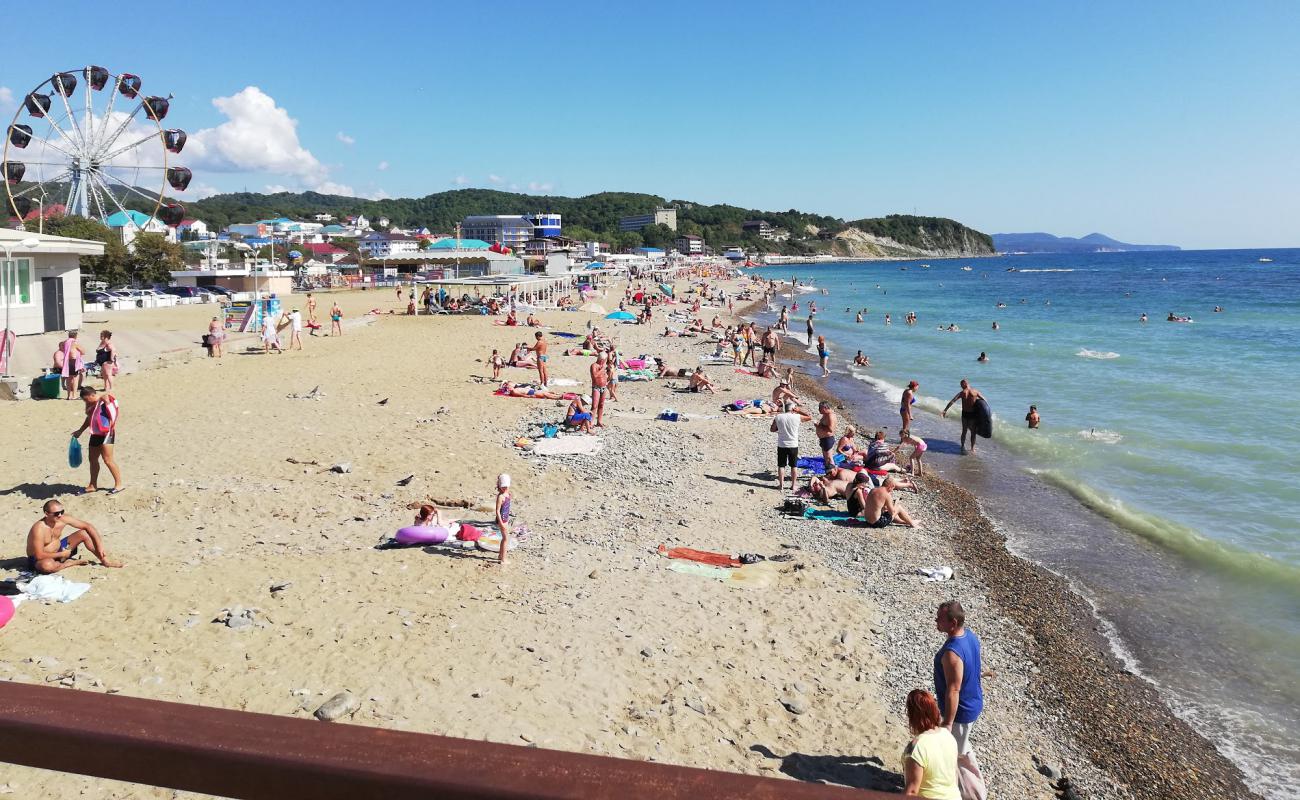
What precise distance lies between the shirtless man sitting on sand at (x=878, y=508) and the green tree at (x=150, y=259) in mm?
44024

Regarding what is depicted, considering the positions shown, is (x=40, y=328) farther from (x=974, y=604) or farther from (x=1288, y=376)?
(x=1288, y=376)

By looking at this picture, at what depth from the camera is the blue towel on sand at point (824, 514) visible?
37.2ft

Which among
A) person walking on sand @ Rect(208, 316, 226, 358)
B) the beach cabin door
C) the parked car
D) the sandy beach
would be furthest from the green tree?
the sandy beach

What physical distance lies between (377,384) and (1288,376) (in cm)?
2659

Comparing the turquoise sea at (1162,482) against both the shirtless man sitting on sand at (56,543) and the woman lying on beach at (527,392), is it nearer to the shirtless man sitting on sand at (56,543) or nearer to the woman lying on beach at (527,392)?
the woman lying on beach at (527,392)

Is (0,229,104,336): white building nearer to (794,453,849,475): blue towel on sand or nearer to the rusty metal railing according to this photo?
(794,453,849,475): blue towel on sand

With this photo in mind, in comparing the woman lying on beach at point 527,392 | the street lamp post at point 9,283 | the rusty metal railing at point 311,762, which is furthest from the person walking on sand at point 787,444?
the street lamp post at point 9,283

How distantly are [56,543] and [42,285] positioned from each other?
18.6 metres

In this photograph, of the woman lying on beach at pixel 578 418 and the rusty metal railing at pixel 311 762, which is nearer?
the rusty metal railing at pixel 311 762

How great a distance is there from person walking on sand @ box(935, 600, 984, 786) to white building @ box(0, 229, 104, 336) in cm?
2230

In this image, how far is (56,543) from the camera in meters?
7.68

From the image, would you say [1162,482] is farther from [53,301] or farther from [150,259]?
[150,259]

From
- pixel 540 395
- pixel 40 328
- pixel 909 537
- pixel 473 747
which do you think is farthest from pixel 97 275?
pixel 473 747

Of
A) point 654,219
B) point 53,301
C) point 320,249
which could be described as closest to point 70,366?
point 53,301
